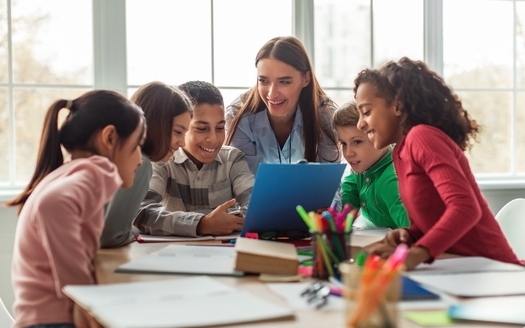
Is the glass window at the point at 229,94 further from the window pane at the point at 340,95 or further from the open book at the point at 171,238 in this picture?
the open book at the point at 171,238

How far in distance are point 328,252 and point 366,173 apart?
113cm

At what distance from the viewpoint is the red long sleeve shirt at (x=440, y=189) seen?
152 cm

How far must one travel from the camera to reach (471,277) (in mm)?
1305

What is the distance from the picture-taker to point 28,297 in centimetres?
144

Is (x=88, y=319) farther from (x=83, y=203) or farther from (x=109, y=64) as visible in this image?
(x=109, y=64)

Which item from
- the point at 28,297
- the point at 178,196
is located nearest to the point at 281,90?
the point at 178,196

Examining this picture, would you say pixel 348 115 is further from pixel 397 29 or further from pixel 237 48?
pixel 397 29

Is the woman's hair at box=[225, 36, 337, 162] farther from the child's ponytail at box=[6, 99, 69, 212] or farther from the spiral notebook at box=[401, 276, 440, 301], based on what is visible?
the spiral notebook at box=[401, 276, 440, 301]

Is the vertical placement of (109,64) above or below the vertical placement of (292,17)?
below

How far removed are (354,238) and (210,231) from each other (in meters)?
0.45

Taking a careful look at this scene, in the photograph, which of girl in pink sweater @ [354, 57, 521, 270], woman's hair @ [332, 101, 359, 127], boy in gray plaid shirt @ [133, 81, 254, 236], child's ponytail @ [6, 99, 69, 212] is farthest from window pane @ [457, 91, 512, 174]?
child's ponytail @ [6, 99, 69, 212]

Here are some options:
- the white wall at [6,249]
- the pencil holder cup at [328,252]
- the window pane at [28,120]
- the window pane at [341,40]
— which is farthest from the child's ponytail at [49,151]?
the window pane at [341,40]

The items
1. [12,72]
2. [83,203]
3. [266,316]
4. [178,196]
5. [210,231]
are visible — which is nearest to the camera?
[266,316]

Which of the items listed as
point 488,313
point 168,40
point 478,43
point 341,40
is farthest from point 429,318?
point 478,43
